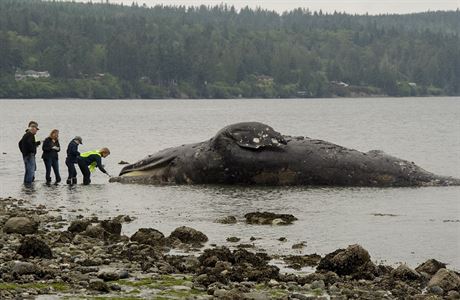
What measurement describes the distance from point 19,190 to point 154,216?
7.03 meters

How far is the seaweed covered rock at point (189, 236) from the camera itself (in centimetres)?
1706

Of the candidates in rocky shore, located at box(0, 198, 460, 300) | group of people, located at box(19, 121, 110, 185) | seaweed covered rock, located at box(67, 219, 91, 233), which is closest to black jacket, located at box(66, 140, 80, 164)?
group of people, located at box(19, 121, 110, 185)

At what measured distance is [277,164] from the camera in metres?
26.7

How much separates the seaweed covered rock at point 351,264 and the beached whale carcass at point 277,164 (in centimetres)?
1212

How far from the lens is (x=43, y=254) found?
1474cm

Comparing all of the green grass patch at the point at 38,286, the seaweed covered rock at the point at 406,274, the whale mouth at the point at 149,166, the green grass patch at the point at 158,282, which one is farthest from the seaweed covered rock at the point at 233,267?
the whale mouth at the point at 149,166

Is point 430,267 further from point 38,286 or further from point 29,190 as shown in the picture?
point 29,190

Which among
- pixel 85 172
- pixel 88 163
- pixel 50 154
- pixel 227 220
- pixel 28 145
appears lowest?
pixel 85 172

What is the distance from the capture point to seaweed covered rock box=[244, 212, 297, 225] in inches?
779

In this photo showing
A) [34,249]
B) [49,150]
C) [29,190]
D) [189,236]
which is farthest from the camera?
[49,150]

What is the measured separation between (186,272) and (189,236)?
2.97m

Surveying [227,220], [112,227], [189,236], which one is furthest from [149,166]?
[189,236]

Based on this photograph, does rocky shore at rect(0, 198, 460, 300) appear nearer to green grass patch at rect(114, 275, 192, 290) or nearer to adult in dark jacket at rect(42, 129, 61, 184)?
A: green grass patch at rect(114, 275, 192, 290)

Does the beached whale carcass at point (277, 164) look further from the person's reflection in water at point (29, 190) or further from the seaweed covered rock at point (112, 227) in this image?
the seaweed covered rock at point (112, 227)
